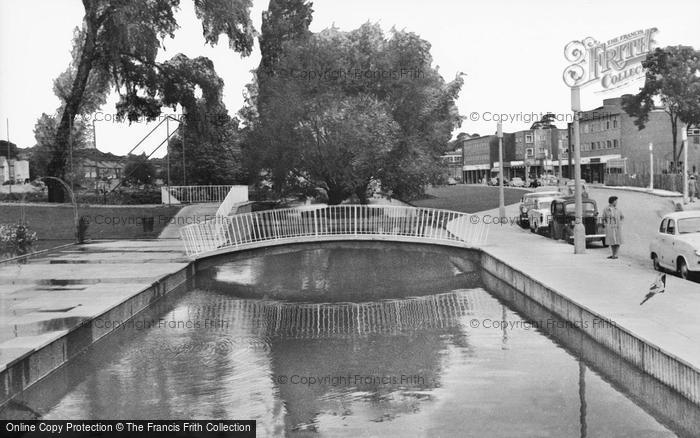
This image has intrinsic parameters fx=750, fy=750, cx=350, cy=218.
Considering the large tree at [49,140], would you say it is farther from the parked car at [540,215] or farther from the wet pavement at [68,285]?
the parked car at [540,215]

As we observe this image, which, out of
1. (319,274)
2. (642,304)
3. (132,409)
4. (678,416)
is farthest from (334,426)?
(319,274)

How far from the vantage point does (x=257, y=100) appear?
4141 cm

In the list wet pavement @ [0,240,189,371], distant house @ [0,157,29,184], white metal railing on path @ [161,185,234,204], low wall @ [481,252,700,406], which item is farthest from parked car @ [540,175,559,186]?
low wall @ [481,252,700,406]

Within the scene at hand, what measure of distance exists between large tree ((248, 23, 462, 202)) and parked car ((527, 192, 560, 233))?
5.82m

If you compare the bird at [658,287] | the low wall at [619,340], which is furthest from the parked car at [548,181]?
the bird at [658,287]

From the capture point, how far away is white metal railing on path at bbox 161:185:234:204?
44.0 metres

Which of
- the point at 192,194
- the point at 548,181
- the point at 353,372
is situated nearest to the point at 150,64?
the point at 192,194

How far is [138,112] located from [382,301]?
27.0 meters

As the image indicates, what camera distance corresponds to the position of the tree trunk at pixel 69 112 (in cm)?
4056

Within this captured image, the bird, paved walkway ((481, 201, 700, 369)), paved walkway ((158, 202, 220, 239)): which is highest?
paved walkway ((158, 202, 220, 239))

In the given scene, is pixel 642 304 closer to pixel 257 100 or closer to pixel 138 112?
pixel 257 100

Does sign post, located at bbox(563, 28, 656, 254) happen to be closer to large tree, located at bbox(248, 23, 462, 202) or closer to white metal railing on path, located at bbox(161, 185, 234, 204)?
large tree, located at bbox(248, 23, 462, 202)

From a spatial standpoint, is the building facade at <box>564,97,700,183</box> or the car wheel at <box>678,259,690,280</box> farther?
the building facade at <box>564,97,700,183</box>

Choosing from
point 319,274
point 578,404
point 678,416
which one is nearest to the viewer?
point 678,416
